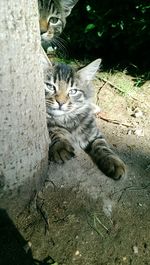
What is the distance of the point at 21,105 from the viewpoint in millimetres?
1967

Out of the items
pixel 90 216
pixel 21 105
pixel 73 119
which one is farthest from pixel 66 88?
pixel 90 216

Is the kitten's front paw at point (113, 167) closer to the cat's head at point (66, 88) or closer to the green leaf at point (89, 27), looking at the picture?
the cat's head at point (66, 88)

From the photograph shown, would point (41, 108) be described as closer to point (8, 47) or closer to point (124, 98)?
point (8, 47)

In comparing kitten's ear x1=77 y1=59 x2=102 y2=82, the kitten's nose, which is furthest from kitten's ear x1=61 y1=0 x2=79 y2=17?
the kitten's nose

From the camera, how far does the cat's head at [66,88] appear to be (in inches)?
103

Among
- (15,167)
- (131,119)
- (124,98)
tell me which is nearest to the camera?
(15,167)

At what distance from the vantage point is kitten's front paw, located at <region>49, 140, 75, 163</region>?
97.8 inches

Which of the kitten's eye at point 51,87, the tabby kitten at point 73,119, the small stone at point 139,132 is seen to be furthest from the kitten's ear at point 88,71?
the small stone at point 139,132

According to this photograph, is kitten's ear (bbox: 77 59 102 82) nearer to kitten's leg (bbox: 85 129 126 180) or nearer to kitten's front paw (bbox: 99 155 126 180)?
kitten's leg (bbox: 85 129 126 180)

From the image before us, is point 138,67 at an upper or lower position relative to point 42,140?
lower

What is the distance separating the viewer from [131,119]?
10.3 ft

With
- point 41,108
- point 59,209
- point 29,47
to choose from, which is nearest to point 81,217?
point 59,209

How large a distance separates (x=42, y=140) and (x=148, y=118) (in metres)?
1.18

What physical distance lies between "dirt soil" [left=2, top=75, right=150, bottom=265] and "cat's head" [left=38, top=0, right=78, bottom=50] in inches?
46.6
